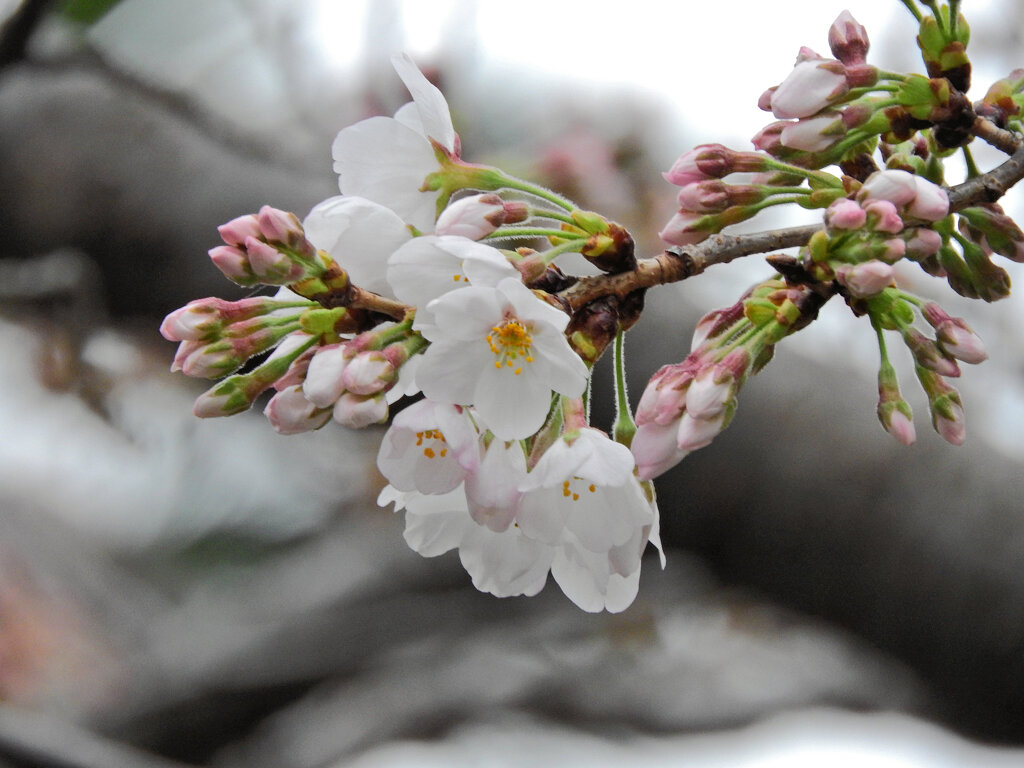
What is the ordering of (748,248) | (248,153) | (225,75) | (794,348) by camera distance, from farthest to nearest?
1. (225,75)
2. (248,153)
3. (794,348)
4. (748,248)

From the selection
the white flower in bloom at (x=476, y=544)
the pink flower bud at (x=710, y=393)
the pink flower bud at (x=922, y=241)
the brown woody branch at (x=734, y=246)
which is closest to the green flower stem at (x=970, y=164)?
the brown woody branch at (x=734, y=246)

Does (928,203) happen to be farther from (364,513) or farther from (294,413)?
(364,513)

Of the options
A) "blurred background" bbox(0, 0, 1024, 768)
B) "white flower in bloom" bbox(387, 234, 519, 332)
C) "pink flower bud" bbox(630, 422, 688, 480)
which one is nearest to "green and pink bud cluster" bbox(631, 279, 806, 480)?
"pink flower bud" bbox(630, 422, 688, 480)

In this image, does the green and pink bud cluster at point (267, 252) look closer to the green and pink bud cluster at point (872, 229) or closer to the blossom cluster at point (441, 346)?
the blossom cluster at point (441, 346)

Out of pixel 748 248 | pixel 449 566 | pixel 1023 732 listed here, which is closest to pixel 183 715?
pixel 449 566

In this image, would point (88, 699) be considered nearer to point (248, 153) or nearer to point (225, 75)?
point (248, 153)

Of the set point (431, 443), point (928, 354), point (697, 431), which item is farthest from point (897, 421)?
point (431, 443)
